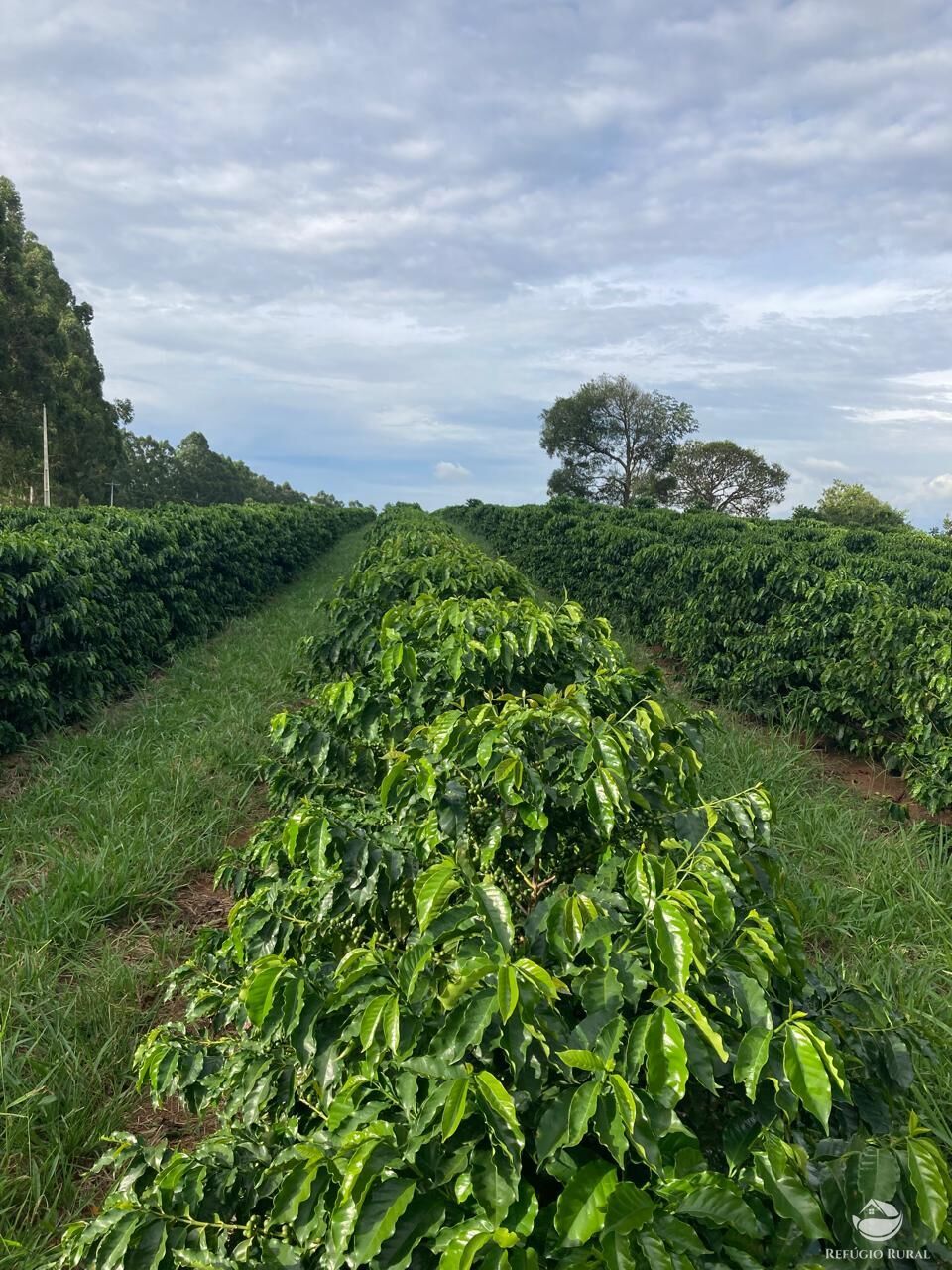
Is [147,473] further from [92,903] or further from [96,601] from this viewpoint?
[92,903]

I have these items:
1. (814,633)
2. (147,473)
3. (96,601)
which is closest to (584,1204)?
(814,633)

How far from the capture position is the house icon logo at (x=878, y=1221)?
1.10 metres

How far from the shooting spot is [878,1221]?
3.61ft

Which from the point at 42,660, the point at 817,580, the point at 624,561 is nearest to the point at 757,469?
the point at 624,561

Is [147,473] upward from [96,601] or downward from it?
upward

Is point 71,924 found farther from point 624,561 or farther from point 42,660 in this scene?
point 624,561

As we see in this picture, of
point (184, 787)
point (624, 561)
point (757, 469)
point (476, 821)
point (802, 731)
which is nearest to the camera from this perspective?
point (476, 821)

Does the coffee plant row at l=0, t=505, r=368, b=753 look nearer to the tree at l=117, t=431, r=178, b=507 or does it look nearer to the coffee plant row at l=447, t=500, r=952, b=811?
the coffee plant row at l=447, t=500, r=952, b=811

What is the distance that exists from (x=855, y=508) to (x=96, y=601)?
53895 mm

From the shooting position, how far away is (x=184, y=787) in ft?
15.7

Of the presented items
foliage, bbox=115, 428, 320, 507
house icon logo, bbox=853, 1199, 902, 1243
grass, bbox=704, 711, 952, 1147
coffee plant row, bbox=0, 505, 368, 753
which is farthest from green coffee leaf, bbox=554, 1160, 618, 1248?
foliage, bbox=115, 428, 320, 507

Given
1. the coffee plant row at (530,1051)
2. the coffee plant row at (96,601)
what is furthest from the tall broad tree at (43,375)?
the coffee plant row at (530,1051)

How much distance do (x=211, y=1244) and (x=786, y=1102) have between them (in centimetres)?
112

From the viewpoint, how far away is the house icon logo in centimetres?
110
